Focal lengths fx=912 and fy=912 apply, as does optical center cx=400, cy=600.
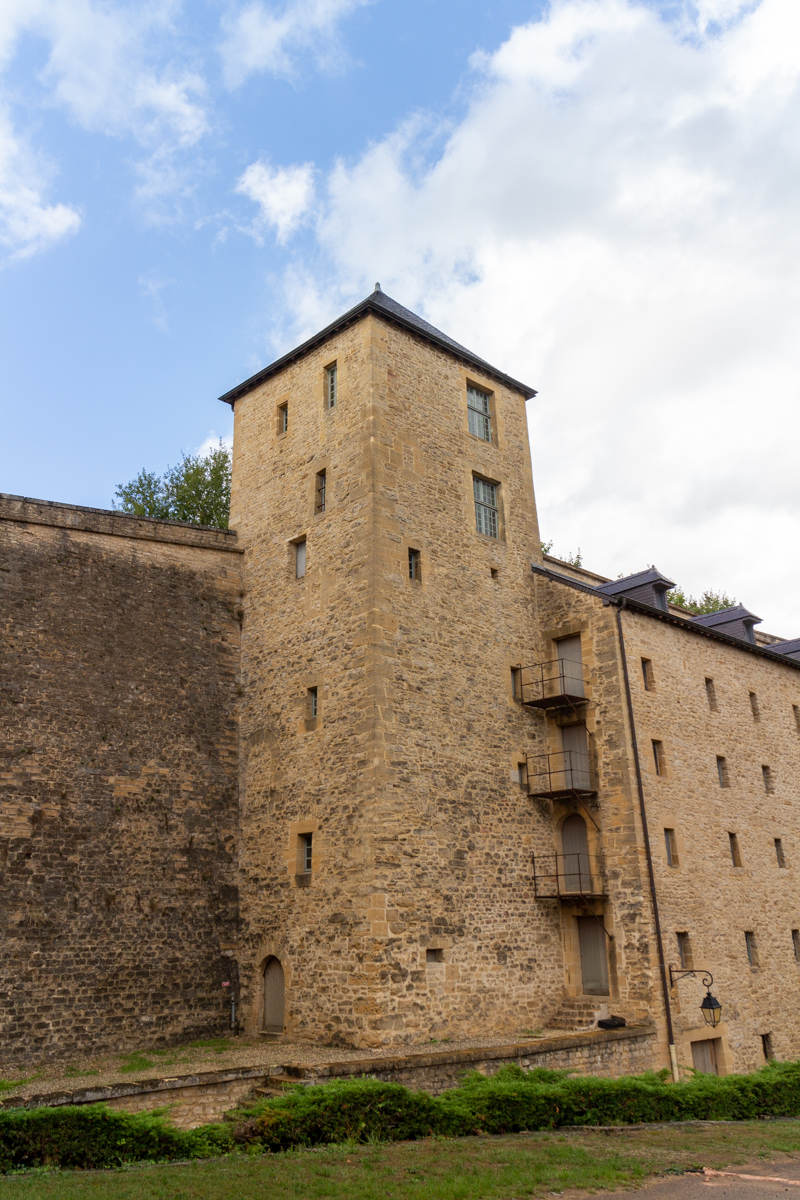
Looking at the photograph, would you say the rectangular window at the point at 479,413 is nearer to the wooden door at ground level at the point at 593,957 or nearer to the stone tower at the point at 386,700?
the stone tower at the point at 386,700

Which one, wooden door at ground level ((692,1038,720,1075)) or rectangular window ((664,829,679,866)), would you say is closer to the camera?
wooden door at ground level ((692,1038,720,1075))

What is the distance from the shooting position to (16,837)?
15.3 m

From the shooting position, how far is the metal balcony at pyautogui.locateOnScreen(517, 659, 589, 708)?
62.4 ft

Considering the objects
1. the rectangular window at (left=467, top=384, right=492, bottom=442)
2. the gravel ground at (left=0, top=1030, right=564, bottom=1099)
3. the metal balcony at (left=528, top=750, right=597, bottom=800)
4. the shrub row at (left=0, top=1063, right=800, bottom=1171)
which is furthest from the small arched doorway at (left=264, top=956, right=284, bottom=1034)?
the rectangular window at (left=467, top=384, right=492, bottom=442)

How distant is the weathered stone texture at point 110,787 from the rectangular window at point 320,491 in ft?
10.1

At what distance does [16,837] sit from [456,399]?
12.6 metres

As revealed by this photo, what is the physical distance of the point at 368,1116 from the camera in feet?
34.7

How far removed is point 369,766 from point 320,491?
6320mm

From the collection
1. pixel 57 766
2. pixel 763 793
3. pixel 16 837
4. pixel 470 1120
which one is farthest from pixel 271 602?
pixel 763 793

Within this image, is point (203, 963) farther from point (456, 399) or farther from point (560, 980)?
point (456, 399)

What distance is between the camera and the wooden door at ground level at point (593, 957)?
1759 centimetres

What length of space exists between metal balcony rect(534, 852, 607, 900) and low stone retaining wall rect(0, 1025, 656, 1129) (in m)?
2.89

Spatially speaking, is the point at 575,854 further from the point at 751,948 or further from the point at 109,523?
the point at 109,523

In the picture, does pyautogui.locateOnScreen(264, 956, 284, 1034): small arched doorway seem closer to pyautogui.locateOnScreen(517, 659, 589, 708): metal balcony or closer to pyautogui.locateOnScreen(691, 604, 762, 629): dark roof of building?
pyautogui.locateOnScreen(517, 659, 589, 708): metal balcony
